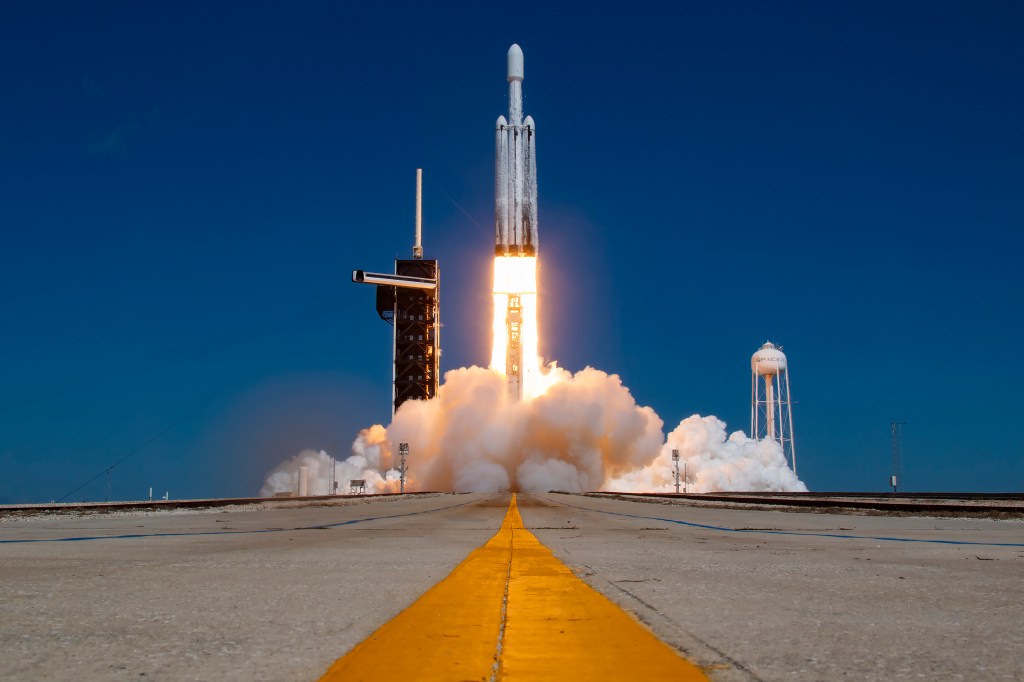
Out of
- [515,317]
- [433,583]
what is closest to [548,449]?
[515,317]

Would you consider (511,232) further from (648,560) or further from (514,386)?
(648,560)

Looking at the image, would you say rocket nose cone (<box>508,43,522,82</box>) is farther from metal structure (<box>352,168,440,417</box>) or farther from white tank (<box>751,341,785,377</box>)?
white tank (<box>751,341,785,377</box>)

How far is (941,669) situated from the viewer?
287cm

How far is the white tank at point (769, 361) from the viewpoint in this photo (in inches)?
3841

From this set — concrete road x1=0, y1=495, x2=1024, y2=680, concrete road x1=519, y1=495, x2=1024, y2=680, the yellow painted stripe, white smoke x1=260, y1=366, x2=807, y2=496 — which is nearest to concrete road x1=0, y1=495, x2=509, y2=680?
concrete road x1=0, y1=495, x2=1024, y2=680

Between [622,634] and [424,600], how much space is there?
1.37 meters

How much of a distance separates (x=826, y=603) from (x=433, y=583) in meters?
2.26

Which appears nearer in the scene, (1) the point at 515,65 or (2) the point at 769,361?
(1) the point at 515,65

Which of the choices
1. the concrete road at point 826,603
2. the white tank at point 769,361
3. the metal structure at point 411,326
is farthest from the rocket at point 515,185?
the concrete road at point 826,603

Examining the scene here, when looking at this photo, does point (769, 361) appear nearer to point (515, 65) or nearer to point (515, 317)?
point (515, 317)

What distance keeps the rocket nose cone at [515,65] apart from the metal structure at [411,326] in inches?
956

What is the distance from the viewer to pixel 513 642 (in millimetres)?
3191

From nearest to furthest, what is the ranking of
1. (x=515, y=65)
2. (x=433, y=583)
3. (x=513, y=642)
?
(x=513, y=642)
(x=433, y=583)
(x=515, y=65)

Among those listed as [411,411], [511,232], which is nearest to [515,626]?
[511,232]
